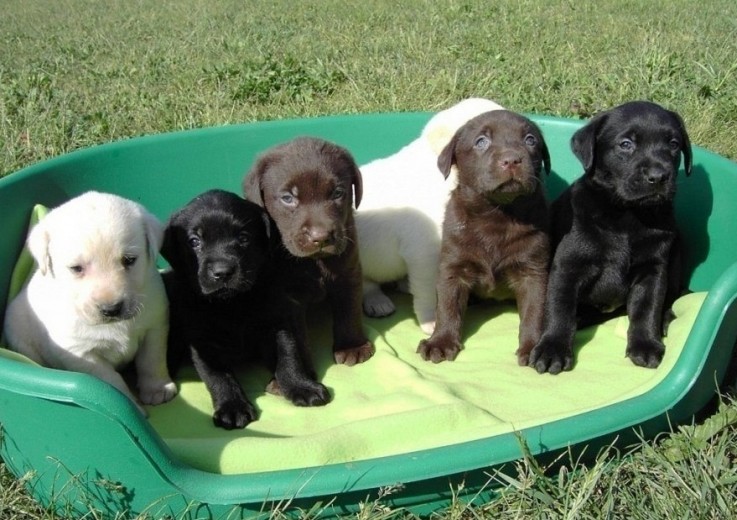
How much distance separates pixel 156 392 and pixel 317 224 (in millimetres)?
1112

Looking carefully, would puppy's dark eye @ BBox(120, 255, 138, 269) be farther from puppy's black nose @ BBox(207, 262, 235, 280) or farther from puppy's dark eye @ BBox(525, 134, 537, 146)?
puppy's dark eye @ BBox(525, 134, 537, 146)

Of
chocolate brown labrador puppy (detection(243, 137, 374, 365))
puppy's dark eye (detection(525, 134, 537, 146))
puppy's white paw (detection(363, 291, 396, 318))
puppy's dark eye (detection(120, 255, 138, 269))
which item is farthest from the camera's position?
puppy's white paw (detection(363, 291, 396, 318))

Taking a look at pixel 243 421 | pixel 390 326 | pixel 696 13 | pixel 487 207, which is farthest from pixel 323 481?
pixel 696 13

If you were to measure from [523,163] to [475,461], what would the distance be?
1.44 metres

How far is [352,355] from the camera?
4074 mm

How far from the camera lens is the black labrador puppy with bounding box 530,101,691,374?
370cm

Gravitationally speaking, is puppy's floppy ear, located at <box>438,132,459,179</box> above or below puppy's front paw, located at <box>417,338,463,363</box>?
above

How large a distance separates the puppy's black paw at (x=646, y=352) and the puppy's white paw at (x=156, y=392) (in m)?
2.19

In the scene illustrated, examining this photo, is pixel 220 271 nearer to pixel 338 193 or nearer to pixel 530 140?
pixel 338 193

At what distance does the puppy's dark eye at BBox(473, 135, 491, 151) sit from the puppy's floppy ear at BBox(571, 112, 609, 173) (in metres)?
0.45

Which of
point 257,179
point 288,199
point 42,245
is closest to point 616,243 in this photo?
point 288,199

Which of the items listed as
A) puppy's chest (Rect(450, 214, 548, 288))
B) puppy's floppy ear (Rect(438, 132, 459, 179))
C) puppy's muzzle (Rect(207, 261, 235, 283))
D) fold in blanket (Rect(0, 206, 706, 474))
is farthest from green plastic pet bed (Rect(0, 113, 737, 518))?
puppy's floppy ear (Rect(438, 132, 459, 179))

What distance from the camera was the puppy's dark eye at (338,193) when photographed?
3684 millimetres

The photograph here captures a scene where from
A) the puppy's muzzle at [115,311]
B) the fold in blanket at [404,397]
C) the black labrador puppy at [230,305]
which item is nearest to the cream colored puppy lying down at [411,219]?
the fold in blanket at [404,397]
